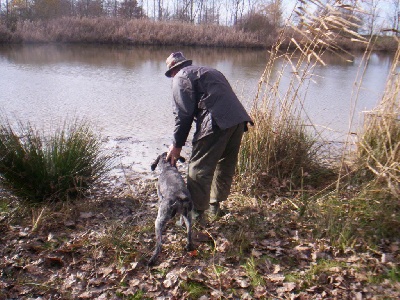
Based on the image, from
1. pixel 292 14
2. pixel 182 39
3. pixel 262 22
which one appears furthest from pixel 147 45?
pixel 292 14

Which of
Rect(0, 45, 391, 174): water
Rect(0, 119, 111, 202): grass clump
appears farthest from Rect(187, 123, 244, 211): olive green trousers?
Rect(0, 45, 391, 174): water

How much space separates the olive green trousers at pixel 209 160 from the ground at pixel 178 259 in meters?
0.36

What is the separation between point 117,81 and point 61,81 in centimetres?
165

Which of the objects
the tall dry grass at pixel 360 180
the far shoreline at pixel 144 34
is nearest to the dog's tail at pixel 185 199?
the tall dry grass at pixel 360 180

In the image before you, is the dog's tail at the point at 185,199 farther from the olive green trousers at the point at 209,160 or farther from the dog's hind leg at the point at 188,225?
the olive green trousers at the point at 209,160

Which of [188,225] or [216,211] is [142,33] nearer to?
A: [216,211]

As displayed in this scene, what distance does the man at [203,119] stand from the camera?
Answer: 3318 mm

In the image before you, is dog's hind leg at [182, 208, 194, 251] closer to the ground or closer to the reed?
the ground

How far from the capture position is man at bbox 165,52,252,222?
10.9 ft

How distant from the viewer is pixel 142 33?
23.9m

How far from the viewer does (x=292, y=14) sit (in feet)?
13.5

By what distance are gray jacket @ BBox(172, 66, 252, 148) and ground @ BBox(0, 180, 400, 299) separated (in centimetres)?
101

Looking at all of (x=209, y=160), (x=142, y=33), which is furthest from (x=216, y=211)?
(x=142, y=33)

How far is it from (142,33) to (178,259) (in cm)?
2271
